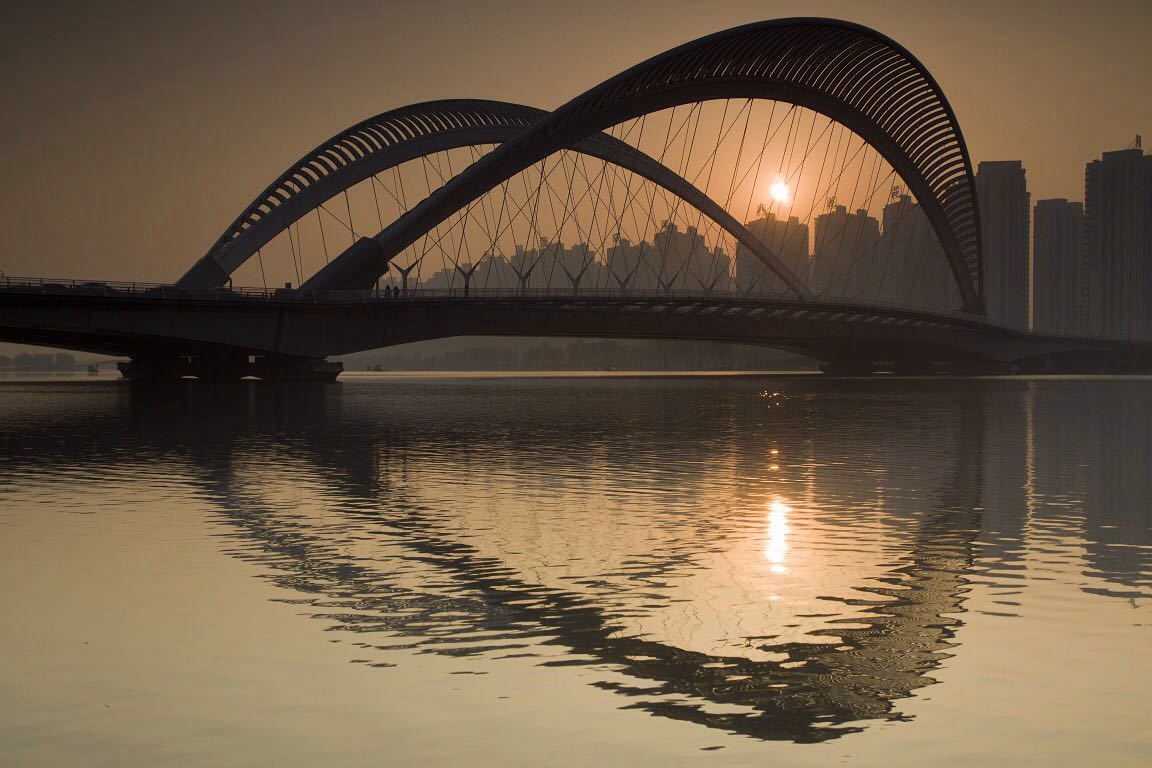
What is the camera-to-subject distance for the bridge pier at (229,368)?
82.9m

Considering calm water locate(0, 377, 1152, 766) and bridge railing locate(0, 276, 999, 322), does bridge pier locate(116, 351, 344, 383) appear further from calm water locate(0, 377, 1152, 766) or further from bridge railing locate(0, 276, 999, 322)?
calm water locate(0, 377, 1152, 766)

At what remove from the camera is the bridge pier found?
82938 mm

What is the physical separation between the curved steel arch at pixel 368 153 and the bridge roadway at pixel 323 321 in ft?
26.9

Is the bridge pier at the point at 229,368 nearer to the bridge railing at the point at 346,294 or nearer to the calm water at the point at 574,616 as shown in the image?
the bridge railing at the point at 346,294

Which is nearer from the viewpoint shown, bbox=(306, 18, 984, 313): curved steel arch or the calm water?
the calm water

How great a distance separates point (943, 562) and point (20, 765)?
9.93 meters

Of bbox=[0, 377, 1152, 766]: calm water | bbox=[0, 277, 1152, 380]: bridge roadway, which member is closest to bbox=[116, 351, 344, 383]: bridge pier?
bbox=[0, 277, 1152, 380]: bridge roadway

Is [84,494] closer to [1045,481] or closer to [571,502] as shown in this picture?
[571,502]

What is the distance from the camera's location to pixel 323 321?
260 feet

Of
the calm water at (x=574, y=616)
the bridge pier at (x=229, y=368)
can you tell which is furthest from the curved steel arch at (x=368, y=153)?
the calm water at (x=574, y=616)

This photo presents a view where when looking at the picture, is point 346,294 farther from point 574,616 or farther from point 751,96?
point 574,616

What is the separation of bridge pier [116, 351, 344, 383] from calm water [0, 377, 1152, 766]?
189ft

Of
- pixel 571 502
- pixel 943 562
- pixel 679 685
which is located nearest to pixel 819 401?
pixel 571 502

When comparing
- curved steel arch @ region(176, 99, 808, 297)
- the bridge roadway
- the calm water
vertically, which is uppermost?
curved steel arch @ region(176, 99, 808, 297)
